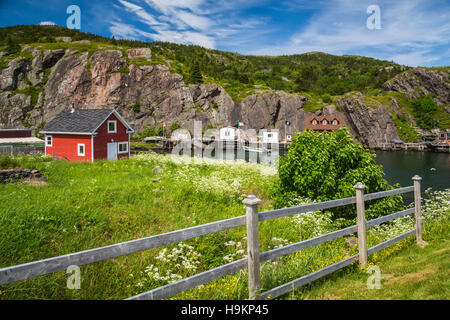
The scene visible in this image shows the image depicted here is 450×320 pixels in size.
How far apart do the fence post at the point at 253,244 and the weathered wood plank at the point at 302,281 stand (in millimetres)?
155

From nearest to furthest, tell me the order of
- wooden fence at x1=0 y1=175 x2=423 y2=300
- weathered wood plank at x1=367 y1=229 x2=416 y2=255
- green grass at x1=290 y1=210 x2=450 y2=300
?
wooden fence at x1=0 y1=175 x2=423 y2=300 → green grass at x1=290 y1=210 x2=450 y2=300 → weathered wood plank at x1=367 y1=229 x2=416 y2=255

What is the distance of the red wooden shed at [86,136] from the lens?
3288 cm

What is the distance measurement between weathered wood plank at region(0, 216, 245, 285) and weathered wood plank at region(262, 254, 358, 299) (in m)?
1.18

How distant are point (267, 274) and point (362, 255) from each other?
204 centimetres

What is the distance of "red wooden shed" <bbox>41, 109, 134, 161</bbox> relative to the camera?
32.9 meters

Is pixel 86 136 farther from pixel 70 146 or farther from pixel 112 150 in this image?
pixel 112 150

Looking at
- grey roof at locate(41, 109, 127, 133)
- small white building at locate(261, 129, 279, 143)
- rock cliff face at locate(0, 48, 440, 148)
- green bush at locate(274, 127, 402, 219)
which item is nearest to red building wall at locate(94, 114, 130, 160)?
grey roof at locate(41, 109, 127, 133)

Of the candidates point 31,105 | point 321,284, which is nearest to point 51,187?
point 321,284

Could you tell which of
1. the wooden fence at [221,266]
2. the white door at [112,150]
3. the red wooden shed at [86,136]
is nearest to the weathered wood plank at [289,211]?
the wooden fence at [221,266]

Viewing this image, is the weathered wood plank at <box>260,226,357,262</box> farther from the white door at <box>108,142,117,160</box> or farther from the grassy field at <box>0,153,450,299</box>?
the white door at <box>108,142,117,160</box>

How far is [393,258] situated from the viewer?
6070mm

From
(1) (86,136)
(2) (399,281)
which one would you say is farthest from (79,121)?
(2) (399,281)

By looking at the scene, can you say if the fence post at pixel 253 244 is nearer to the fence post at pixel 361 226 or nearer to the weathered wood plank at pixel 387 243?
the fence post at pixel 361 226
